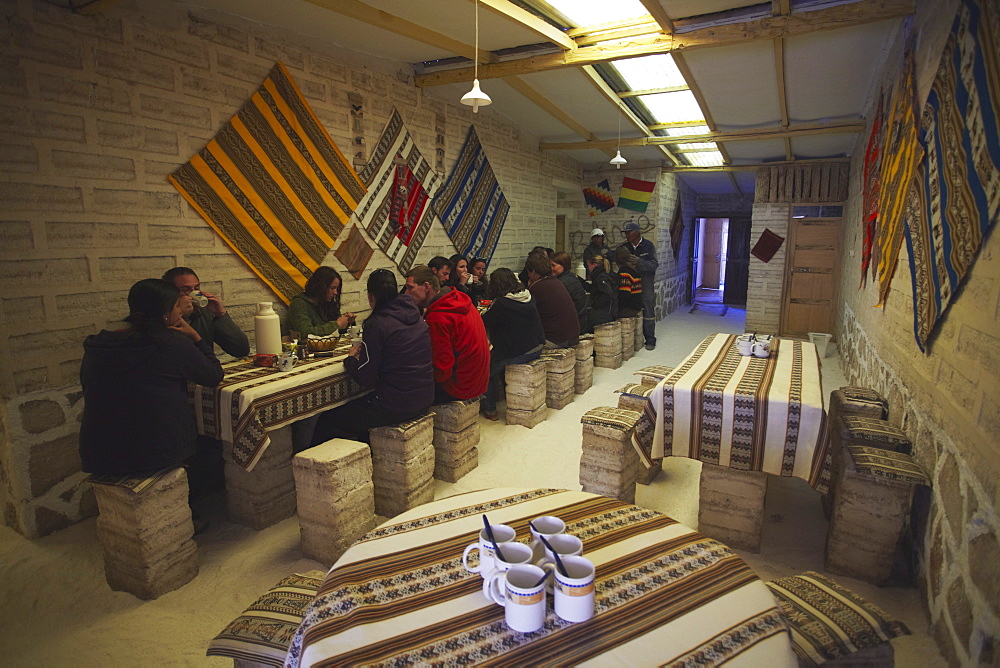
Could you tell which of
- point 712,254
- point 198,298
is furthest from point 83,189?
point 712,254

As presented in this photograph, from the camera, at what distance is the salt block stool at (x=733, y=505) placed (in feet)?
9.21

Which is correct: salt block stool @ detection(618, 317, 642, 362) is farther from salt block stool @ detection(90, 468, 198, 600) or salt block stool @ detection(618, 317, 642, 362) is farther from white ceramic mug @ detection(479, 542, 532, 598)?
white ceramic mug @ detection(479, 542, 532, 598)

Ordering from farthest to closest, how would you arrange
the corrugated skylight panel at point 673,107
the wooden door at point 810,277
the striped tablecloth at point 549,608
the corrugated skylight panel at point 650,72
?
the wooden door at point 810,277
the corrugated skylight panel at point 673,107
the corrugated skylight panel at point 650,72
the striped tablecloth at point 549,608

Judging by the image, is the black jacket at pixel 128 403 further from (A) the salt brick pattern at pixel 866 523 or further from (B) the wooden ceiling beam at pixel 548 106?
(B) the wooden ceiling beam at pixel 548 106

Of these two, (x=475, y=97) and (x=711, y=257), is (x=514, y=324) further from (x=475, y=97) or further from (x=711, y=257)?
(x=711, y=257)

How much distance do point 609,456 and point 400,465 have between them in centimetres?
126

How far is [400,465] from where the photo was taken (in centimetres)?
320

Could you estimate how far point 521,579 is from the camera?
1225 mm

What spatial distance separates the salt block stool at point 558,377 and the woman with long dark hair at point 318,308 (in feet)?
6.60

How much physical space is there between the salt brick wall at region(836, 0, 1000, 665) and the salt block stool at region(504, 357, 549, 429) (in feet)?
8.55

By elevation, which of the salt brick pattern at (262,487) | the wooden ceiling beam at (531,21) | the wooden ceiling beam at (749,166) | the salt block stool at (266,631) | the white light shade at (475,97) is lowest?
the salt brick pattern at (262,487)

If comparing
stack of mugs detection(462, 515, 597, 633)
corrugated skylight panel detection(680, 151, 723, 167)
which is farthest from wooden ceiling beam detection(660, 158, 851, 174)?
stack of mugs detection(462, 515, 597, 633)

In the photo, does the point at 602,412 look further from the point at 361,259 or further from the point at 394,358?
the point at 361,259

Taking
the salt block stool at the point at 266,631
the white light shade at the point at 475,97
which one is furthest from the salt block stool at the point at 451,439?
the white light shade at the point at 475,97
